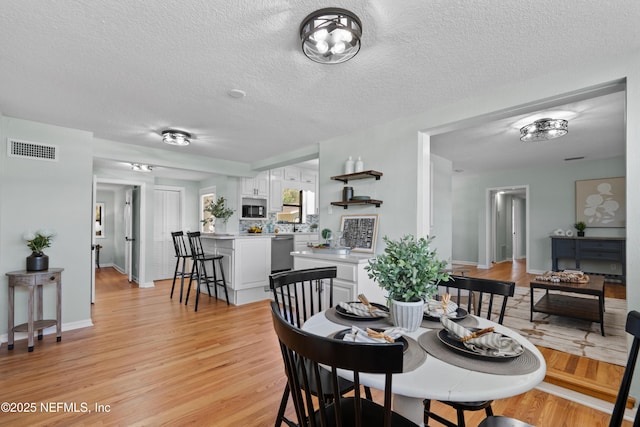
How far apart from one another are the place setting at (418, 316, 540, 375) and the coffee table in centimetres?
298

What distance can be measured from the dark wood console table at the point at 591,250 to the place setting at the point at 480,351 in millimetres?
6403

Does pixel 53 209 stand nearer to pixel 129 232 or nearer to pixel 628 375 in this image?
pixel 129 232

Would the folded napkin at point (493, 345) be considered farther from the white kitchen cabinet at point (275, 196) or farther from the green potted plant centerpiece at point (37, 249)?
the white kitchen cabinet at point (275, 196)

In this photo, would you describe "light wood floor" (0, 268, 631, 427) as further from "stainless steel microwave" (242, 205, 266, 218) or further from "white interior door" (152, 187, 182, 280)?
"white interior door" (152, 187, 182, 280)

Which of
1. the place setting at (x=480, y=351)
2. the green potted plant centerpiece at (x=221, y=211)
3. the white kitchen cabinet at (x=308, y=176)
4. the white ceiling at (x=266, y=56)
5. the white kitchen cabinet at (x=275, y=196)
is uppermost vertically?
the white ceiling at (x=266, y=56)

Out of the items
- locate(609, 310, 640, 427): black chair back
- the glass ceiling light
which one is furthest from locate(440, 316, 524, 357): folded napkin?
A: the glass ceiling light

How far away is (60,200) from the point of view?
3.44 metres

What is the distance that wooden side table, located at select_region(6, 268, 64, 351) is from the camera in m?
2.94

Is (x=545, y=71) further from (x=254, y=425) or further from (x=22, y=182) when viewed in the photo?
(x=22, y=182)

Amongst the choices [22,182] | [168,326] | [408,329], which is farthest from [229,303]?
[408,329]

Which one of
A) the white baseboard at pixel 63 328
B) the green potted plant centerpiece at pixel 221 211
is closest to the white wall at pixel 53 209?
the white baseboard at pixel 63 328

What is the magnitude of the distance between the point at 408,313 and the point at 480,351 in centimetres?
30

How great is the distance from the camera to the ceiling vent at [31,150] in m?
3.18

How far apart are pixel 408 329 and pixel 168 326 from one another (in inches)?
129
